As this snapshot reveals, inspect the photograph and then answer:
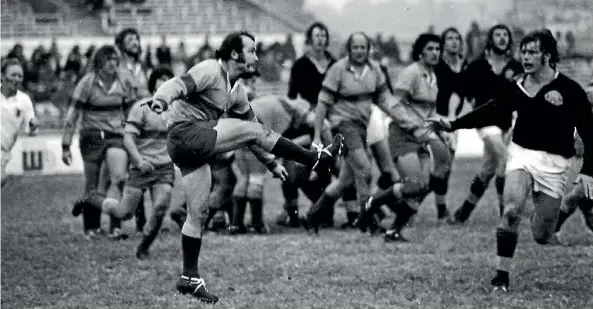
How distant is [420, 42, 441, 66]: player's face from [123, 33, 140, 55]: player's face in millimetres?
3234

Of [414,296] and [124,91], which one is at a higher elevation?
[124,91]

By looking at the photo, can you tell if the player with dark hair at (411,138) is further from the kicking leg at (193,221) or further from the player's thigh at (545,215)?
the kicking leg at (193,221)

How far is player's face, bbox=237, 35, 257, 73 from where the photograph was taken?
6926 mm

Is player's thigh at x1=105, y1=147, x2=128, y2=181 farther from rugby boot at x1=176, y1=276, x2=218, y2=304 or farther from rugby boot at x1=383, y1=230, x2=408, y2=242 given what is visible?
rugby boot at x1=176, y1=276, x2=218, y2=304

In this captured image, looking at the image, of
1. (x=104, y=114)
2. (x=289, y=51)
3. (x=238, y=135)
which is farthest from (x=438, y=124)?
(x=289, y=51)

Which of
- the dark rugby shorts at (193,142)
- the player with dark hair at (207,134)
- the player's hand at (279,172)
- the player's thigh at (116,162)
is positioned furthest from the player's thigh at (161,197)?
the dark rugby shorts at (193,142)

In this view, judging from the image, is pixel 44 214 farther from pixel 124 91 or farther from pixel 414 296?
pixel 414 296

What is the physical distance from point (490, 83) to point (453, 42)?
0.66 m

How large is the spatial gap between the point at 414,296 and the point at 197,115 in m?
2.04

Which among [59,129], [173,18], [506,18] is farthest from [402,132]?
[506,18]

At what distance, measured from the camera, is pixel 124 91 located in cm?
1054

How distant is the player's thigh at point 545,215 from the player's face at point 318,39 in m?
4.45

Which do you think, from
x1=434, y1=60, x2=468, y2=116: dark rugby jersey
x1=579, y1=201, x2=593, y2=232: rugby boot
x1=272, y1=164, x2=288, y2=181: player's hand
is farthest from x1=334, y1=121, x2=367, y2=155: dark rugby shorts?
x1=272, y1=164, x2=288, y2=181: player's hand

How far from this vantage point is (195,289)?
6.80 metres
